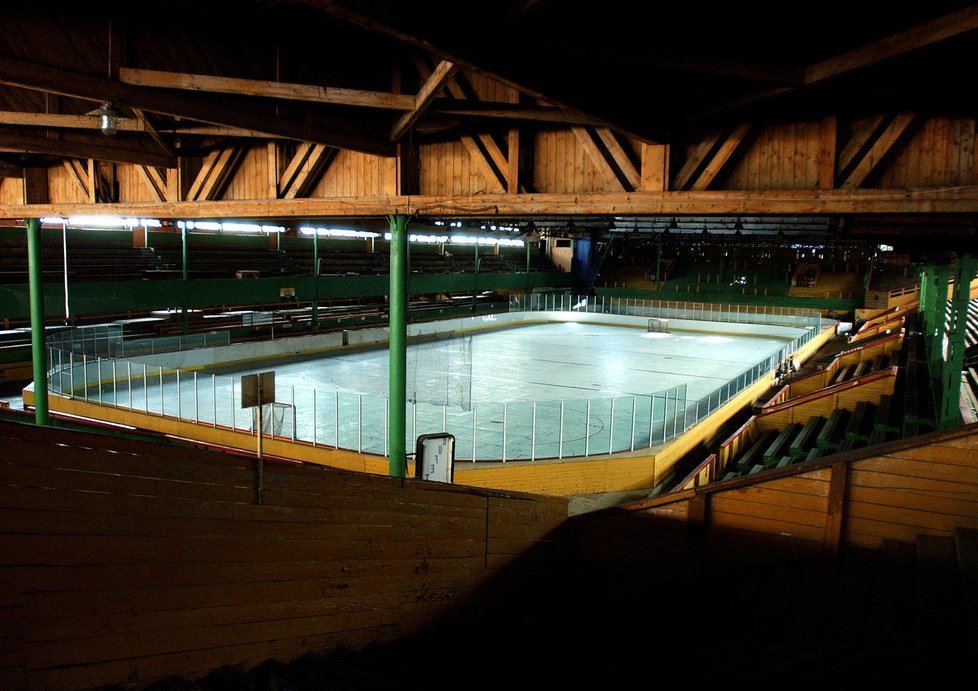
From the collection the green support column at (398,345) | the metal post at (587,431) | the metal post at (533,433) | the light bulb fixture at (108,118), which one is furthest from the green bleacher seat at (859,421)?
the light bulb fixture at (108,118)

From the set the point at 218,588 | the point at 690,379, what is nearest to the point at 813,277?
the point at 690,379

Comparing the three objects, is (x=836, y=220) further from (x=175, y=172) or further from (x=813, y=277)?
(x=813, y=277)

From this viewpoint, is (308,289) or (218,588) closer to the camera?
(218,588)

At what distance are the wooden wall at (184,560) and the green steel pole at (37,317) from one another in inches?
374

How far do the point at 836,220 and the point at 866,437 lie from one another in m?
4.32

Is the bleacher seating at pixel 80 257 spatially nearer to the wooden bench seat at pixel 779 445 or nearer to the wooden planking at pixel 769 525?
the wooden bench seat at pixel 779 445

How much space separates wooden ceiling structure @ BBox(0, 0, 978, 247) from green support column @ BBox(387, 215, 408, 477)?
293 mm

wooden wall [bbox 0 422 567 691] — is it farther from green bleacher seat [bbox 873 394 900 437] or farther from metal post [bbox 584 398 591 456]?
green bleacher seat [bbox 873 394 900 437]

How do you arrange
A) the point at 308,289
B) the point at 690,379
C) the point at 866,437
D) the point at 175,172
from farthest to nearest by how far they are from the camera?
the point at 308,289 < the point at 690,379 < the point at 866,437 < the point at 175,172

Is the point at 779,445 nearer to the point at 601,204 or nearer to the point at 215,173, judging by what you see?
the point at 601,204

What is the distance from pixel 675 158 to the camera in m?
6.51

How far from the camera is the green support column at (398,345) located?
26.0 ft

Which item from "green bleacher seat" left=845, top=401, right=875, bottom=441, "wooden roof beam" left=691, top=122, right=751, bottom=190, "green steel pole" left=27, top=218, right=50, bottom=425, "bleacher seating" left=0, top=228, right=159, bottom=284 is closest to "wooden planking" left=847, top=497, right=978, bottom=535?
"wooden roof beam" left=691, top=122, right=751, bottom=190

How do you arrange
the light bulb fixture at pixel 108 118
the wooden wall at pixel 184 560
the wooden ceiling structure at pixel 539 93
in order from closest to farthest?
1. the wooden wall at pixel 184 560
2. the wooden ceiling structure at pixel 539 93
3. the light bulb fixture at pixel 108 118
